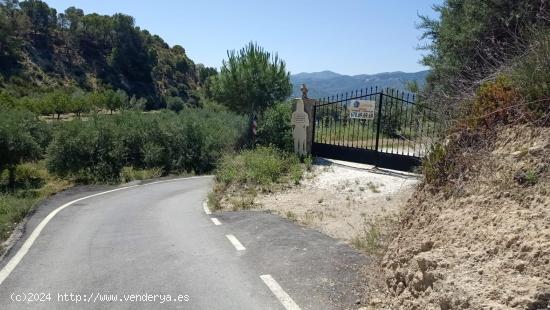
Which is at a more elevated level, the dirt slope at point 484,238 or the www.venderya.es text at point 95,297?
the dirt slope at point 484,238

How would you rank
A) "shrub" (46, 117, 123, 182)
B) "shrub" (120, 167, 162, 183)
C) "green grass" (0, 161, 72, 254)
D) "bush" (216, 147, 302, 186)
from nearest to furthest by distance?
"green grass" (0, 161, 72, 254) < "bush" (216, 147, 302, 186) < "shrub" (120, 167, 162, 183) < "shrub" (46, 117, 123, 182)

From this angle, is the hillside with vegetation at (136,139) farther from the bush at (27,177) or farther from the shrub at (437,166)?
the shrub at (437,166)

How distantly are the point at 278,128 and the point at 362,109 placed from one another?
16.6 feet

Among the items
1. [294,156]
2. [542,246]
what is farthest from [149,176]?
[542,246]

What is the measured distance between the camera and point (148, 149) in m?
27.4

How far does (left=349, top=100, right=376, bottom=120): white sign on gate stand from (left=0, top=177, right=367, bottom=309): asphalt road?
542 centimetres

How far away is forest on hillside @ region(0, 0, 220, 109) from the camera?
89250 mm

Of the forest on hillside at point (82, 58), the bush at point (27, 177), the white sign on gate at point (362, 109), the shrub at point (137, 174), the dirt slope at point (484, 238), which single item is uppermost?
the forest on hillside at point (82, 58)

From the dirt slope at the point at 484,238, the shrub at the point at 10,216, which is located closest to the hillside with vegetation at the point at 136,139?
the shrub at the point at 10,216

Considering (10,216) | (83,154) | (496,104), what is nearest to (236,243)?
(496,104)

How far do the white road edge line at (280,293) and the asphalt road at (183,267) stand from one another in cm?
1

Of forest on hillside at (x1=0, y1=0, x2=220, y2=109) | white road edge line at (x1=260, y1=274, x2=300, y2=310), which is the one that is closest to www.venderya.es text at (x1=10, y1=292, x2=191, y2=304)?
white road edge line at (x1=260, y1=274, x2=300, y2=310)

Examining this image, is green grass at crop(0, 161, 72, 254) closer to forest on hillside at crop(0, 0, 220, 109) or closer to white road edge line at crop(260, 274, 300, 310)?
white road edge line at crop(260, 274, 300, 310)

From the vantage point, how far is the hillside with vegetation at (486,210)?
3.68 m
